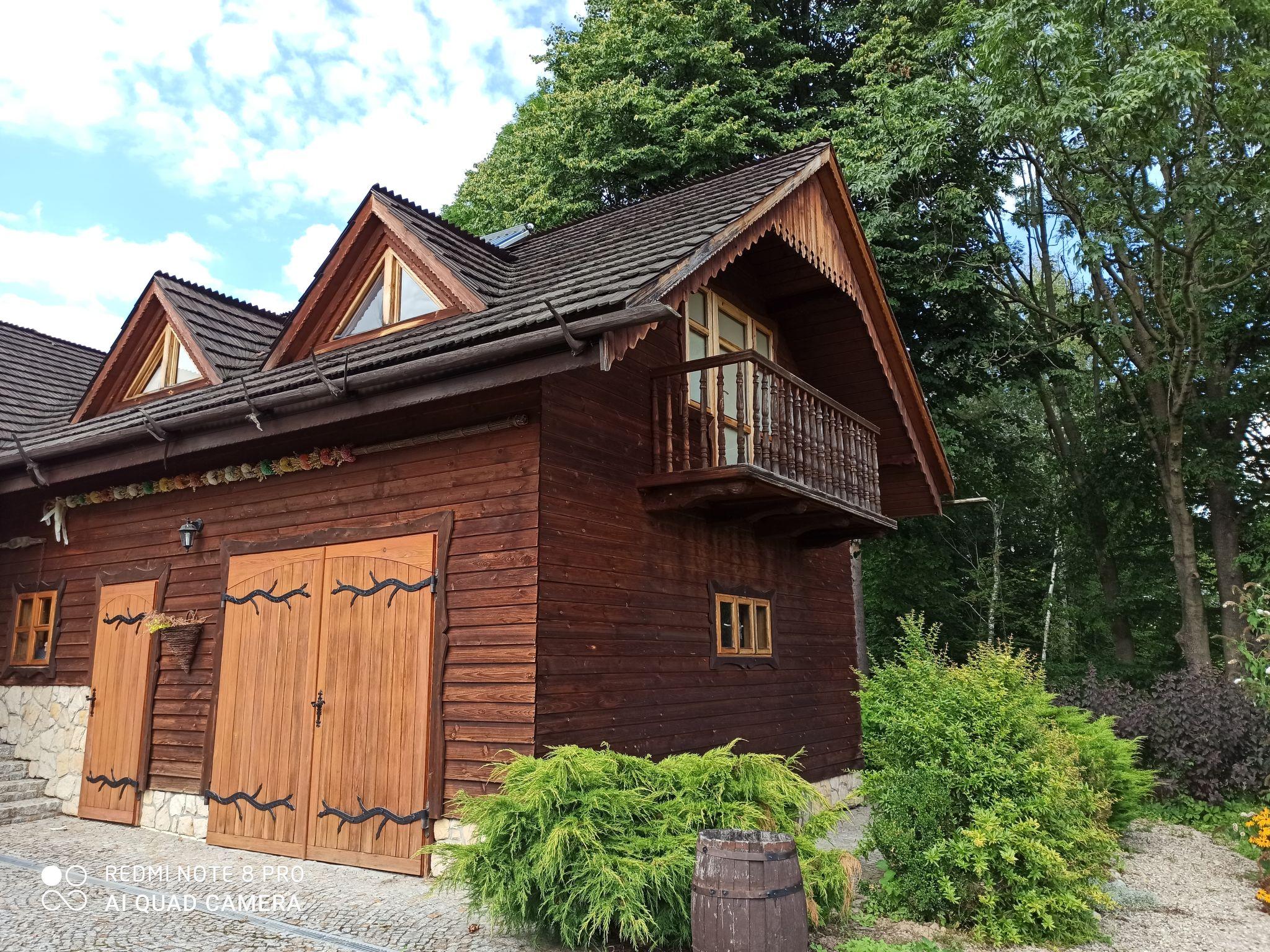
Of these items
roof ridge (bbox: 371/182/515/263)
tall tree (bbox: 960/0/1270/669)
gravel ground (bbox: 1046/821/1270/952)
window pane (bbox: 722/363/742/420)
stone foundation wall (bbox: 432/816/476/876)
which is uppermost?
tall tree (bbox: 960/0/1270/669)

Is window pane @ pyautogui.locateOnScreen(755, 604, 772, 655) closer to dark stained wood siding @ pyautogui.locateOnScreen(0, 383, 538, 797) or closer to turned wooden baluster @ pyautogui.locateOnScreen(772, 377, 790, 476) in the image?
turned wooden baluster @ pyautogui.locateOnScreen(772, 377, 790, 476)

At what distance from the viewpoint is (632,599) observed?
7395mm

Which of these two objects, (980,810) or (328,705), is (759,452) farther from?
(328,705)

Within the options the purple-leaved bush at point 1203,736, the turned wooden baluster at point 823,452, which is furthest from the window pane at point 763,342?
the purple-leaved bush at point 1203,736

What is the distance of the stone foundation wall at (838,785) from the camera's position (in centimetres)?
1016

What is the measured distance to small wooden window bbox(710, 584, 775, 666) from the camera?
8.55 metres

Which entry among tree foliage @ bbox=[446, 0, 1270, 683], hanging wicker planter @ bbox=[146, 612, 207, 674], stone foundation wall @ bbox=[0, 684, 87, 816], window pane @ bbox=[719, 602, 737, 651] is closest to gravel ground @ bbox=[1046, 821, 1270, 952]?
window pane @ bbox=[719, 602, 737, 651]

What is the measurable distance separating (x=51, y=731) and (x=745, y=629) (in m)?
7.35

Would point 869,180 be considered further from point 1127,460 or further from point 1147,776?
point 1147,776

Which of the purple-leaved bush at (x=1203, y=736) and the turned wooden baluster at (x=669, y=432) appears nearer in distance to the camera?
the turned wooden baluster at (x=669, y=432)

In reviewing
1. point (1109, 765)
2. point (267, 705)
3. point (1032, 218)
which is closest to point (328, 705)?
point (267, 705)

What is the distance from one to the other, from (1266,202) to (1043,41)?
4.66m

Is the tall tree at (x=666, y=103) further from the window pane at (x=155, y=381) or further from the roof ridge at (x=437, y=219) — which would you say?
the window pane at (x=155, y=381)

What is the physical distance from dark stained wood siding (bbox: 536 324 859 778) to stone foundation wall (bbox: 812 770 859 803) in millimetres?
351
